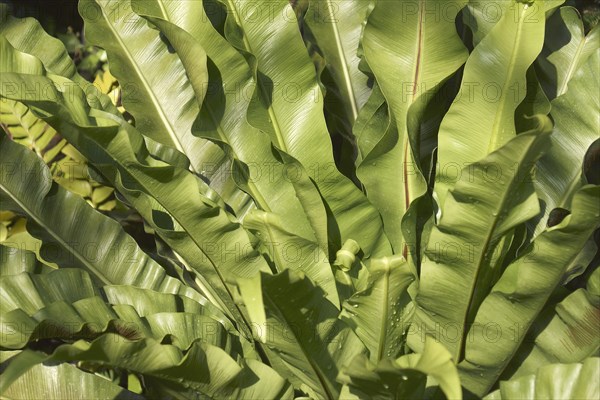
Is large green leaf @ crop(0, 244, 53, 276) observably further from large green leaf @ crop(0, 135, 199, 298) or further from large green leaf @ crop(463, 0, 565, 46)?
large green leaf @ crop(463, 0, 565, 46)

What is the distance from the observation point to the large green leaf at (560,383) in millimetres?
1581

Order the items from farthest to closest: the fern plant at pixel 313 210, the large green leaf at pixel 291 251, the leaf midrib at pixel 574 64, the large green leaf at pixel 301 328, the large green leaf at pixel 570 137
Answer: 1. the leaf midrib at pixel 574 64
2. the large green leaf at pixel 570 137
3. the large green leaf at pixel 291 251
4. the fern plant at pixel 313 210
5. the large green leaf at pixel 301 328

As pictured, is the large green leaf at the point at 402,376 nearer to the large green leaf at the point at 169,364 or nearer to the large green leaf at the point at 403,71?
the large green leaf at the point at 169,364

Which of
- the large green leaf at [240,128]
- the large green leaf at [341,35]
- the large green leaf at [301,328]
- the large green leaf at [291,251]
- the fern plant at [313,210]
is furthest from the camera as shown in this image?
the large green leaf at [341,35]

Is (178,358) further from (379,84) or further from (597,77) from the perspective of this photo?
(597,77)

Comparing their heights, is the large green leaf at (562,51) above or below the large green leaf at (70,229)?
above

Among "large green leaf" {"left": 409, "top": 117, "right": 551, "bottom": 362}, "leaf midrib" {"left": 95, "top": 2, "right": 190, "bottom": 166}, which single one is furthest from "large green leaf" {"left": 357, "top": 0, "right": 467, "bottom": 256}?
"leaf midrib" {"left": 95, "top": 2, "right": 190, "bottom": 166}

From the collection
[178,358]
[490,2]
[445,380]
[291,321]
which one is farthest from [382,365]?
[490,2]

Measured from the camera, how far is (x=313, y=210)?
6.23 ft

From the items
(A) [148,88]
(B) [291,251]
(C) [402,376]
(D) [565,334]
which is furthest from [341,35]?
(C) [402,376]

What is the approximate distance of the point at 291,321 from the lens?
1646 millimetres

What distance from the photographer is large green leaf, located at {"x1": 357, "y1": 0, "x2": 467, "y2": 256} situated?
6.48 ft

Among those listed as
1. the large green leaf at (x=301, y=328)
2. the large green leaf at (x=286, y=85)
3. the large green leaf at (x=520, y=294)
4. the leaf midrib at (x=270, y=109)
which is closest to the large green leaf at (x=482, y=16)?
the large green leaf at (x=286, y=85)

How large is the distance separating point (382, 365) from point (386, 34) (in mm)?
893
